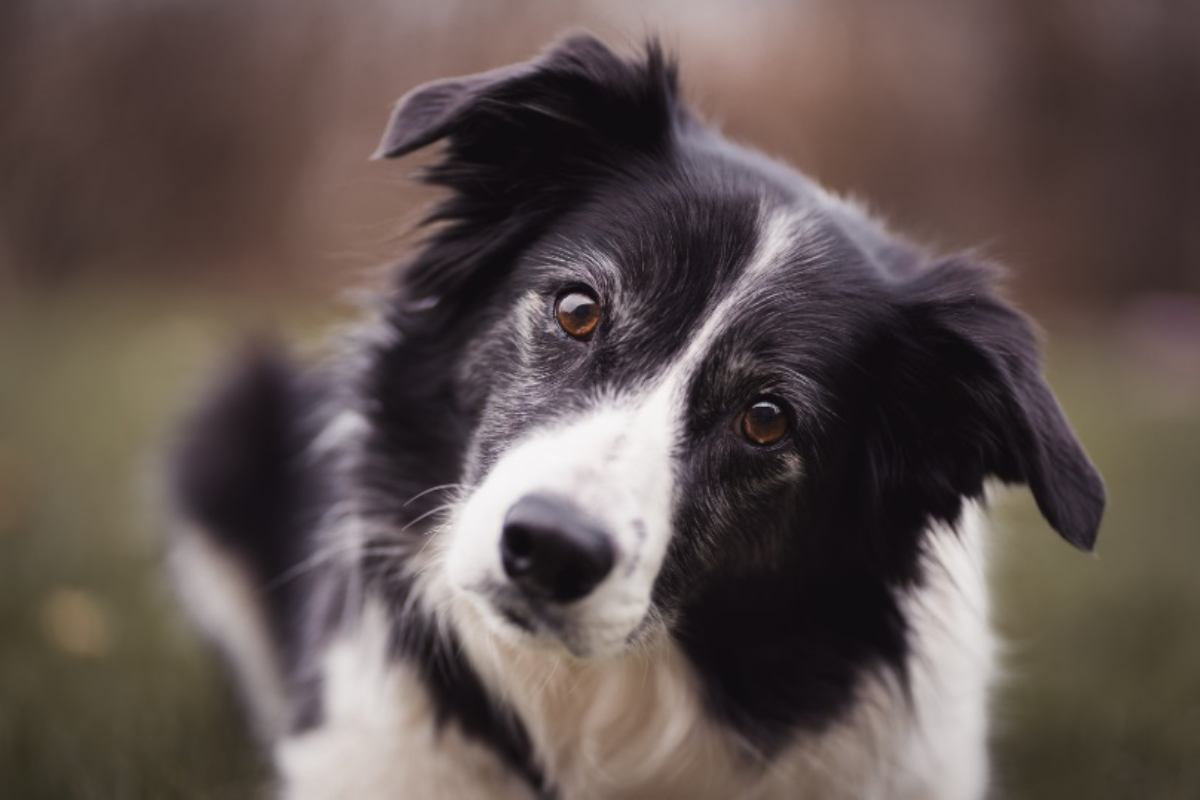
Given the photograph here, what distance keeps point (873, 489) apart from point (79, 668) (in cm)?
285

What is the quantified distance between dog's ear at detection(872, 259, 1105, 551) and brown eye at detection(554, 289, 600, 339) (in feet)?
2.22

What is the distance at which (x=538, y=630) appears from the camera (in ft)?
7.01

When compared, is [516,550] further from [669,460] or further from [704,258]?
[704,258]

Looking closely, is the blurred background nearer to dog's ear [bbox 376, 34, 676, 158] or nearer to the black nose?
dog's ear [bbox 376, 34, 676, 158]

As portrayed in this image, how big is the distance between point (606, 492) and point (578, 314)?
550 millimetres

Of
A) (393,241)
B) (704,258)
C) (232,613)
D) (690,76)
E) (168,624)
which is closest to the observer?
(704,258)

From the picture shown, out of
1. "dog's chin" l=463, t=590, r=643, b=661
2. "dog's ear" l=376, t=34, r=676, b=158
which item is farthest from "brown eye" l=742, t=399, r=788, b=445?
"dog's ear" l=376, t=34, r=676, b=158

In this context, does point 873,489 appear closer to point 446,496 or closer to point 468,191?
point 446,496

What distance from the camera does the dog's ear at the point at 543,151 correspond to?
2.69 meters

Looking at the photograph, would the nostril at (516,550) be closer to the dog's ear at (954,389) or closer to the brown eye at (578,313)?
the brown eye at (578,313)

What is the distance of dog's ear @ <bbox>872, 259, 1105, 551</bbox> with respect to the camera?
2389 millimetres

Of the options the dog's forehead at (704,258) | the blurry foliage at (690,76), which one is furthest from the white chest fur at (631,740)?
the blurry foliage at (690,76)

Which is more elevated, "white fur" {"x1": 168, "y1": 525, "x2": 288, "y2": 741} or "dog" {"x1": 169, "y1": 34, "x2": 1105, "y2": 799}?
"dog" {"x1": 169, "y1": 34, "x2": 1105, "y2": 799}

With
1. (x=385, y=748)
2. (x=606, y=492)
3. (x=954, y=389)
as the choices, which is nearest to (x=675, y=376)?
(x=606, y=492)
